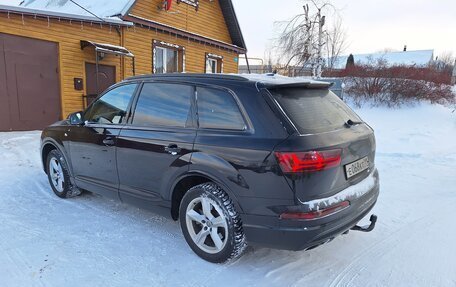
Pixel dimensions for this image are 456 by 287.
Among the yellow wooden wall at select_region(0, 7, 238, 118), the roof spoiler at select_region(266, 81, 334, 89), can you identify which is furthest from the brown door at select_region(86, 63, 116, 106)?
the roof spoiler at select_region(266, 81, 334, 89)

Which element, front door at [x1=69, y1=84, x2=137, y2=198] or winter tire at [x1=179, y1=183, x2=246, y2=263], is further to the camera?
front door at [x1=69, y1=84, x2=137, y2=198]

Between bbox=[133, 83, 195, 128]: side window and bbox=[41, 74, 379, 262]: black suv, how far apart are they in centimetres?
1

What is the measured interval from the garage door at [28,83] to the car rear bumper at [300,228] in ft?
28.5

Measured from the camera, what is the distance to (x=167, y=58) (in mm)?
13812

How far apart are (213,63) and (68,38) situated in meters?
7.74

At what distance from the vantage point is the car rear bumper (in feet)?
8.39

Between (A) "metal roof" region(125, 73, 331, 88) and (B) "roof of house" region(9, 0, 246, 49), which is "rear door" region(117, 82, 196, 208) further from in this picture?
(B) "roof of house" region(9, 0, 246, 49)

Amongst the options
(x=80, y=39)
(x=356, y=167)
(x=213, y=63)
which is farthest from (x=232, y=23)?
(x=356, y=167)

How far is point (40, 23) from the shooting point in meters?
9.14

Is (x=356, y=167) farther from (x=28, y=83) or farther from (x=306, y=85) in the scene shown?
(x=28, y=83)

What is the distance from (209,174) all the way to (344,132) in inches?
50.2

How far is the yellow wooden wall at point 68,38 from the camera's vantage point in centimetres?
891

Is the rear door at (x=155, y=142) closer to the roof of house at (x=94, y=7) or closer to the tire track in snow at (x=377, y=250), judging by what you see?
the tire track in snow at (x=377, y=250)

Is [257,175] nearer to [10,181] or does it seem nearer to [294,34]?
[10,181]
